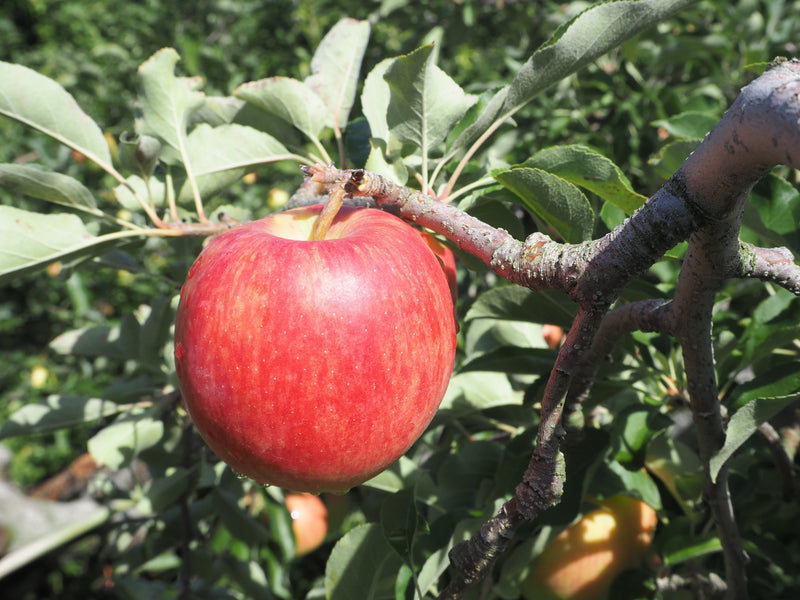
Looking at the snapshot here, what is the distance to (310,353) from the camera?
20.1 inches

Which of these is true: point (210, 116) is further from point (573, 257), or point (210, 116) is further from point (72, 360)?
point (72, 360)

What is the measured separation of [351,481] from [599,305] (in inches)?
9.6

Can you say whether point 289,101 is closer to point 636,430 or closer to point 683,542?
point 636,430

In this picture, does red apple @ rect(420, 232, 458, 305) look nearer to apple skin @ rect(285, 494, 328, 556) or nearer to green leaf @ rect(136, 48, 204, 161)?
green leaf @ rect(136, 48, 204, 161)

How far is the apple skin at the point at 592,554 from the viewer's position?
88 cm

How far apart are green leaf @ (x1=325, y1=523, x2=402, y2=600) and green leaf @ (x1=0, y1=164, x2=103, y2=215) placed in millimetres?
476

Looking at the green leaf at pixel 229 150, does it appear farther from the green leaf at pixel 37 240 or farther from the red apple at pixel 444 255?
the red apple at pixel 444 255

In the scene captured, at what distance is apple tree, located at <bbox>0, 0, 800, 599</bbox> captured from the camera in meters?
0.50

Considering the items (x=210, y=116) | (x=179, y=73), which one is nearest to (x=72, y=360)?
(x=179, y=73)

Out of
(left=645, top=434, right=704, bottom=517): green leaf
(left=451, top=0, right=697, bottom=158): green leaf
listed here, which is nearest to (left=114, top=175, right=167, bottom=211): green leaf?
(left=451, top=0, right=697, bottom=158): green leaf

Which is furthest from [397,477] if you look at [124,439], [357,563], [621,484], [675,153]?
[675,153]

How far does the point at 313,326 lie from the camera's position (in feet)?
1.68

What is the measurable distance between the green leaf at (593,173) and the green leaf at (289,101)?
0.88 feet

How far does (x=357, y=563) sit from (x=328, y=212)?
1.22 ft
